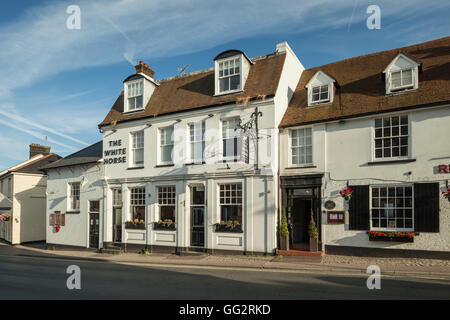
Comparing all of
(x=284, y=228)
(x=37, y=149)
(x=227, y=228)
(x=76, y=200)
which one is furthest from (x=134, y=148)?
(x=37, y=149)

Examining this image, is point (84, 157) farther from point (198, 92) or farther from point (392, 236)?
point (392, 236)

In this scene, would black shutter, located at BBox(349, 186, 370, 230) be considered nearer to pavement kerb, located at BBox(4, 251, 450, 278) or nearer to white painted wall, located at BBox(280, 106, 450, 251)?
white painted wall, located at BBox(280, 106, 450, 251)

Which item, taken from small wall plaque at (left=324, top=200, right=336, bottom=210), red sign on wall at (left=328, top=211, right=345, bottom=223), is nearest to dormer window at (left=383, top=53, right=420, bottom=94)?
small wall plaque at (left=324, top=200, right=336, bottom=210)

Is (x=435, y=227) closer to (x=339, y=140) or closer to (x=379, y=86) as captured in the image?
(x=339, y=140)

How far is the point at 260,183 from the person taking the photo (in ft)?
49.5

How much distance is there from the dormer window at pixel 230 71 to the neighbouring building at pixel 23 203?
1674cm

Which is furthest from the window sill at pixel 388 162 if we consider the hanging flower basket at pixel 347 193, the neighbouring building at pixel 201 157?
the neighbouring building at pixel 201 157

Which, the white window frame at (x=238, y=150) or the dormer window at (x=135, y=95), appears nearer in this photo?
the white window frame at (x=238, y=150)

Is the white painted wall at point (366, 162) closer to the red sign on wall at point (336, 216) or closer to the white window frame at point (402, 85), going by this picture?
the red sign on wall at point (336, 216)

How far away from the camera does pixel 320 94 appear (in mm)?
15867

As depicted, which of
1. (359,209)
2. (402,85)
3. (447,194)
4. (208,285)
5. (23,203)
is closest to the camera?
(208,285)

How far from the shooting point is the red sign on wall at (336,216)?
14086 millimetres

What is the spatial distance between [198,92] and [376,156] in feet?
31.5
